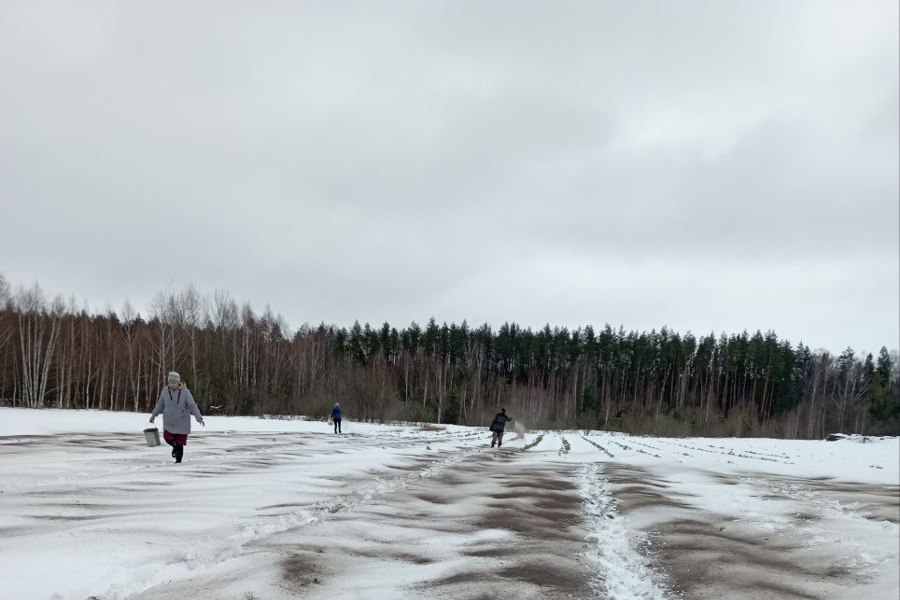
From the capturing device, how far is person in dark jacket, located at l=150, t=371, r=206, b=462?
12.5m

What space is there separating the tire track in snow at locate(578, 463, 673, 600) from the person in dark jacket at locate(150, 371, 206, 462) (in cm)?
824

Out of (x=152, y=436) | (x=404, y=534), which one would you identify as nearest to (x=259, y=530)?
(x=404, y=534)

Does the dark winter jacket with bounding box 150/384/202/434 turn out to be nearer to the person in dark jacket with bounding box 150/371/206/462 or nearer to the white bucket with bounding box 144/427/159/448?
the person in dark jacket with bounding box 150/371/206/462

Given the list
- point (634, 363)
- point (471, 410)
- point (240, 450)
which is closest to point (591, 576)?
point (240, 450)

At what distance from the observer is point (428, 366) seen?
90.2 metres

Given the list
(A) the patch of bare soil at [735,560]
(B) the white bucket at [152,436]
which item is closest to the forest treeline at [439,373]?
(B) the white bucket at [152,436]

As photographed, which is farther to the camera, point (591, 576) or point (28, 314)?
point (28, 314)

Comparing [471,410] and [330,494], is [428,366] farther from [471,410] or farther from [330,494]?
[330,494]

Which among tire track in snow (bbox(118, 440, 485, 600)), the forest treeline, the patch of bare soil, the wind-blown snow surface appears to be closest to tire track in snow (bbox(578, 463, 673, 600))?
the wind-blown snow surface

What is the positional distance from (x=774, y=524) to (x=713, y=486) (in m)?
4.88

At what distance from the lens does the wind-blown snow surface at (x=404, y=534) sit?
5246 mm

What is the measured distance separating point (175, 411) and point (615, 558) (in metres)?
9.49

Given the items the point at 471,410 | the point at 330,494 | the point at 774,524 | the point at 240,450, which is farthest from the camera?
the point at 471,410

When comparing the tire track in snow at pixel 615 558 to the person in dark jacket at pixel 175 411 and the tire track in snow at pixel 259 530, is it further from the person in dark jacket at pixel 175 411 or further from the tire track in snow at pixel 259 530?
the person in dark jacket at pixel 175 411
